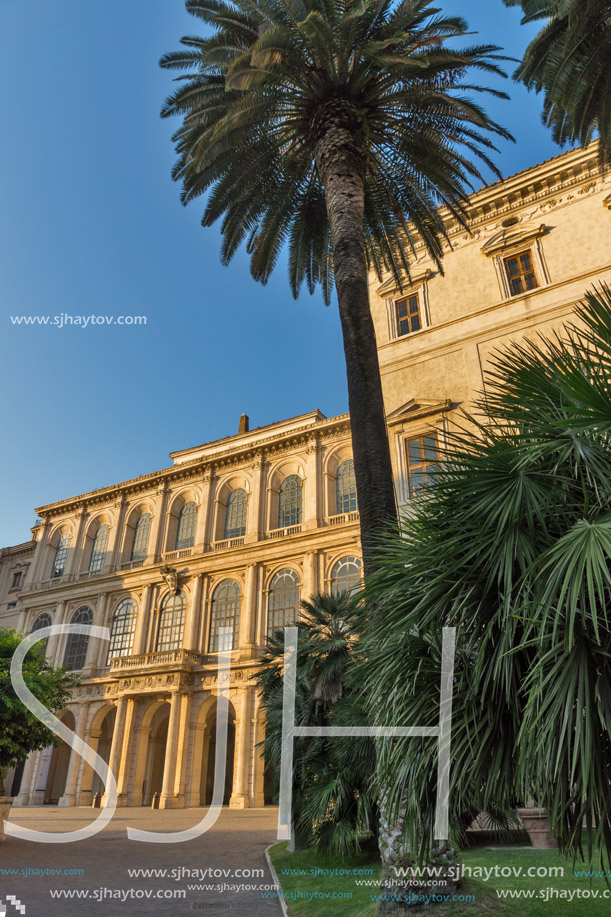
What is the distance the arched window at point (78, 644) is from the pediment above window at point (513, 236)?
1194 inches

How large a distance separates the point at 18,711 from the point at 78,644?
2523 centimetres

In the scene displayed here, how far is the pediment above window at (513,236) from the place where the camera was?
58.0ft

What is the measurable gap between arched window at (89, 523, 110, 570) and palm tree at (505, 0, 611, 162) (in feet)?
111

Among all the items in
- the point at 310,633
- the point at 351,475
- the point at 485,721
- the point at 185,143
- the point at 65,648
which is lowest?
the point at 485,721

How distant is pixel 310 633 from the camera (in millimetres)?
14445

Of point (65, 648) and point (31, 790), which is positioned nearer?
point (31, 790)

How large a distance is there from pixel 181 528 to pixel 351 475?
1133cm

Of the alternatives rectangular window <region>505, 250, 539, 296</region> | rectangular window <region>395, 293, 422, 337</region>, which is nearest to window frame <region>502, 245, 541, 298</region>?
rectangular window <region>505, 250, 539, 296</region>

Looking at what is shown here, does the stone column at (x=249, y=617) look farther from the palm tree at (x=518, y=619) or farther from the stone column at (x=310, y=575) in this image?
the palm tree at (x=518, y=619)

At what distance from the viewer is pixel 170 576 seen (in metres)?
34.5

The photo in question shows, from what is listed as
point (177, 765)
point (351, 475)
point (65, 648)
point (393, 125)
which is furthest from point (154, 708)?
point (393, 125)

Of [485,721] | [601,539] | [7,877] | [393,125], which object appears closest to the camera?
[601,539]

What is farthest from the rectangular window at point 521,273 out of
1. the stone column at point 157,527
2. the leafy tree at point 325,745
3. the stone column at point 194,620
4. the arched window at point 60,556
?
the arched window at point 60,556

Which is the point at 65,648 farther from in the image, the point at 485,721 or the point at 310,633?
the point at 485,721
